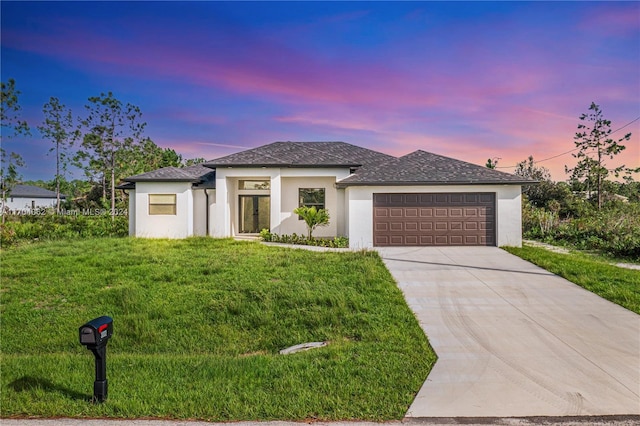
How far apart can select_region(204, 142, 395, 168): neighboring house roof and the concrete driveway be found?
325 inches

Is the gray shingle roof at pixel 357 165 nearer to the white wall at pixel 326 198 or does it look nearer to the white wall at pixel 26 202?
the white wall at pixel 326 198

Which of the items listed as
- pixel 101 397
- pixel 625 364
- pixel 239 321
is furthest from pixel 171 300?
pixel 625 364

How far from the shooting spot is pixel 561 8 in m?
10.8

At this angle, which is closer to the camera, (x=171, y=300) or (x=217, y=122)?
(x=171, y=300)

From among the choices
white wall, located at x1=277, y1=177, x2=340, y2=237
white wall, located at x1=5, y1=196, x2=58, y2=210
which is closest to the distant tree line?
white wall, located at x1=5, y1=196, x2=58, y2=210

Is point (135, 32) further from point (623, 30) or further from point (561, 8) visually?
point (623, 30)

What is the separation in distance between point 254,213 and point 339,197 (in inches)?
180

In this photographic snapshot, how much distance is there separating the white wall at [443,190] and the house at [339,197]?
38mm

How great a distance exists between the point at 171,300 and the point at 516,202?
12387 mm

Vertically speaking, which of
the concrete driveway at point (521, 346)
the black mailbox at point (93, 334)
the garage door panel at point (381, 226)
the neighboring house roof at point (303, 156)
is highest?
the neighboring house roof at point (303, 156)

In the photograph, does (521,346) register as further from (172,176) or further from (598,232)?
(172,176)

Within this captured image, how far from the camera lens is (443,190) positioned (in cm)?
1366

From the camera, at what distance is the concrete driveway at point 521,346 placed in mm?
3639

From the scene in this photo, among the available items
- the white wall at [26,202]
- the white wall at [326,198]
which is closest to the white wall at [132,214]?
the white wall at [326,198]
